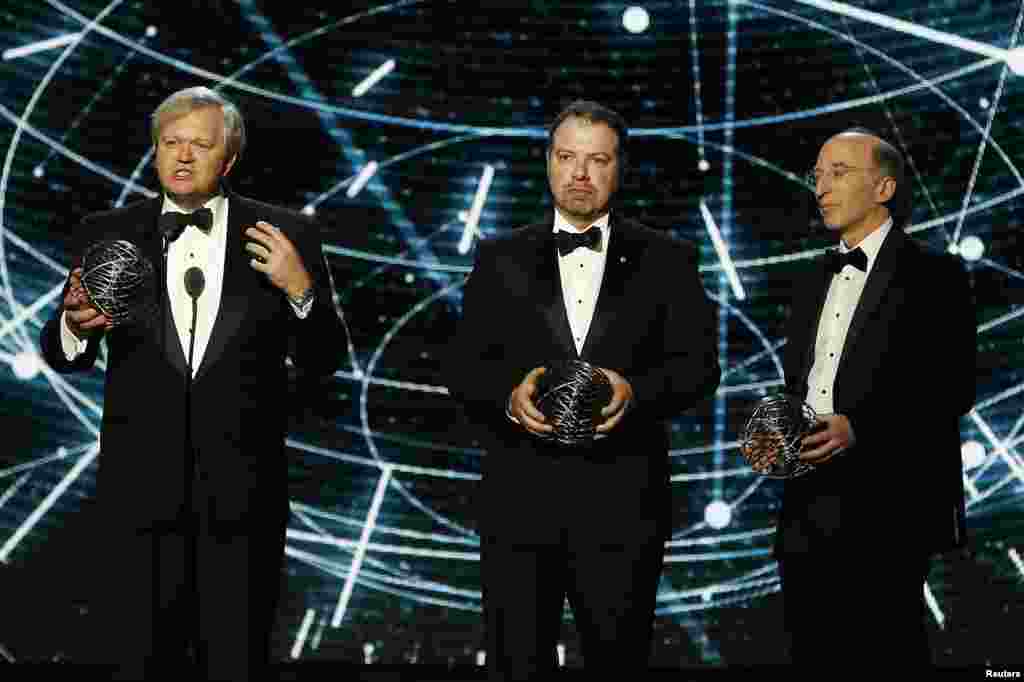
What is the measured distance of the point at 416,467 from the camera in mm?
6109

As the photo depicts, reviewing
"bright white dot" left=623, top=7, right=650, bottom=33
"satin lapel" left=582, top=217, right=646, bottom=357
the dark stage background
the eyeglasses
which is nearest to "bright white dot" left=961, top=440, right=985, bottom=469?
the dark stage background

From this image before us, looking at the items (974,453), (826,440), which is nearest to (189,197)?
(826,440)

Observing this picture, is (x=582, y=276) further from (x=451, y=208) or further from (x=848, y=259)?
(x=451, y=208)

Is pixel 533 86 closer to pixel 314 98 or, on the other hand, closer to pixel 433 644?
pixel 314 98

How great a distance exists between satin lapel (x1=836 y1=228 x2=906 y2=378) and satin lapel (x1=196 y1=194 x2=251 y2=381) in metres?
1.81

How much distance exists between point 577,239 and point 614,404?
0.56 metres

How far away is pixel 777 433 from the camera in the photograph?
3.90 meters

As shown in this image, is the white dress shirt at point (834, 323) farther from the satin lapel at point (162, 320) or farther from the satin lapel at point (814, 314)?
the satin lapel at point (162, 320)

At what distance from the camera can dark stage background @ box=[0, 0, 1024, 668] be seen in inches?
233

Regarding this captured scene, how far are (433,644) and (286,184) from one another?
2113 mm

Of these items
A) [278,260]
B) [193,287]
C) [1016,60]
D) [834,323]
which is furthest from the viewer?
[1016,60]

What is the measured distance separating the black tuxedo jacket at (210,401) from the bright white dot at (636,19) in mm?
2533

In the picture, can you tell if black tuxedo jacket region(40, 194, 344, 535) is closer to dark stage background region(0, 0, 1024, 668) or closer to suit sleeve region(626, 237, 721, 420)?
suit sleeve region(626, 237, 721, 420)

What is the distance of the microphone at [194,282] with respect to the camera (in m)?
3.65
